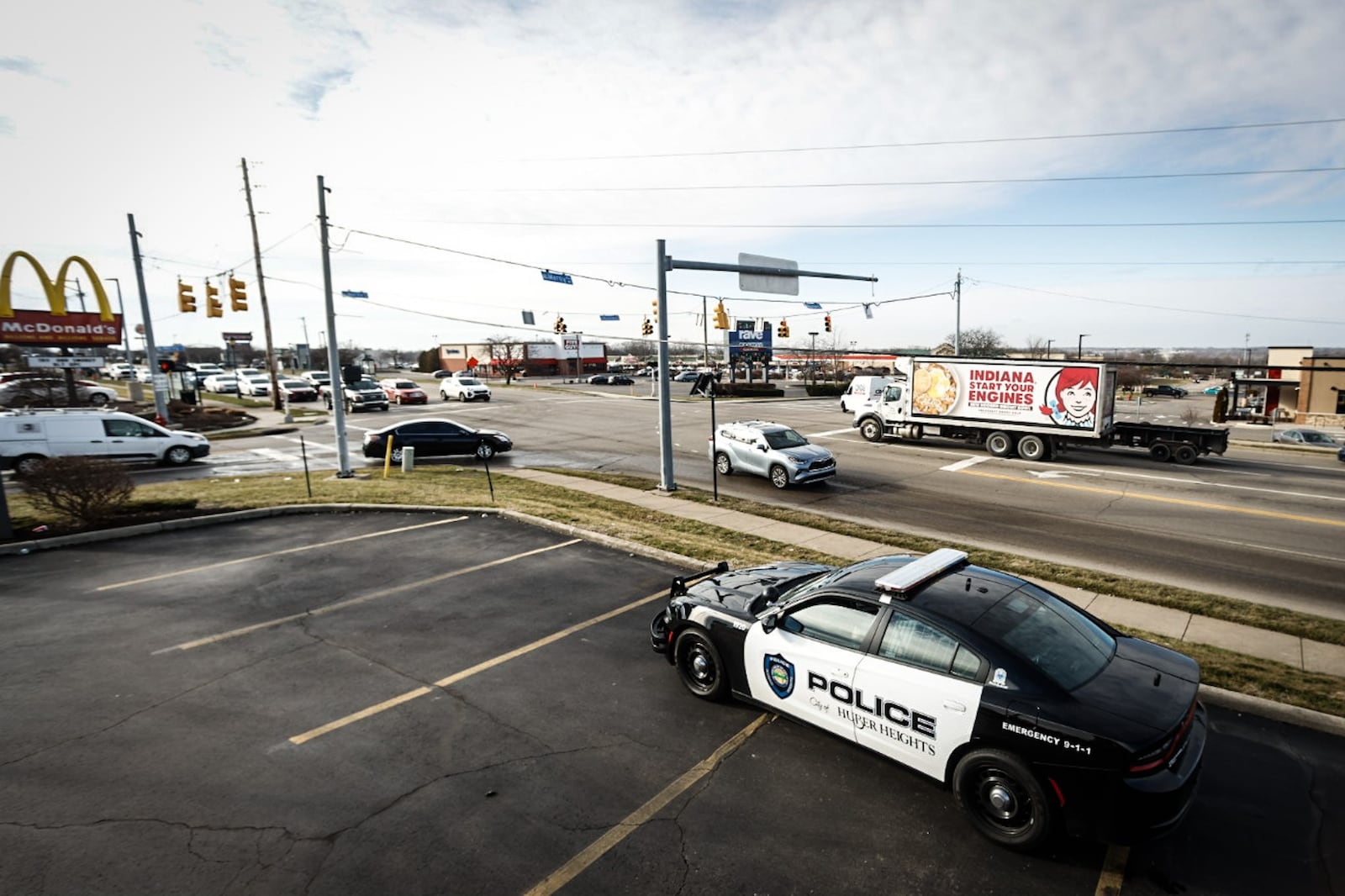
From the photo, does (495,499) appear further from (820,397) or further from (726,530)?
(820,397)

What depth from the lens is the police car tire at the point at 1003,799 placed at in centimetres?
419

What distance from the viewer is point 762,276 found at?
676 inches

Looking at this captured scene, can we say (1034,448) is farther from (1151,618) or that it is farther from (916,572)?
(916,572)

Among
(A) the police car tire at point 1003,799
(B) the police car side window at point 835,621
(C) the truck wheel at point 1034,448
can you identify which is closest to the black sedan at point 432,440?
(B) the police car side window at point 835,621

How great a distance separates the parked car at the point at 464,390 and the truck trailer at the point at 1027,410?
29878mm

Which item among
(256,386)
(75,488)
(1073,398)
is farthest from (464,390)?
(1073,398)

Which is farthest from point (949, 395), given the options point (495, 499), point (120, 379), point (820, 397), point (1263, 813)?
point (120, 379)

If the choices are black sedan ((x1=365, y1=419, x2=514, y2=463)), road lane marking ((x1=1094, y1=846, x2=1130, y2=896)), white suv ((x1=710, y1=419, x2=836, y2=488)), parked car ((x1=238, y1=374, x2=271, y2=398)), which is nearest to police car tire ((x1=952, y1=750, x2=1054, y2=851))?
road lane marking ((x1=1094, y1=846, x2=1130, y2=896))

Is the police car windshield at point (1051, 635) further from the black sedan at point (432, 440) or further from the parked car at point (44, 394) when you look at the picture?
the parked car at point (44, 394)

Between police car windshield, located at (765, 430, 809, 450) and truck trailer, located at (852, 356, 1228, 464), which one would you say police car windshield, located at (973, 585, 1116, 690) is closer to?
police car windshield, located at (765, 430, 809, 450)

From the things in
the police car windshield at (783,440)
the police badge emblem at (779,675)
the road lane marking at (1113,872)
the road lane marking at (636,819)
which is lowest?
the road lane marking at (1113,872)

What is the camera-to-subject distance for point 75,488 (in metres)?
12.7

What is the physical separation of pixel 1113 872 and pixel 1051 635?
1484mm

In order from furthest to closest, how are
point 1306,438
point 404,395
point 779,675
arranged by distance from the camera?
point 404,395 → point 1306,438 → point 779,675
